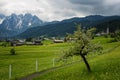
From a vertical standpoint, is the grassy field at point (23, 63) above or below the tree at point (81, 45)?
below

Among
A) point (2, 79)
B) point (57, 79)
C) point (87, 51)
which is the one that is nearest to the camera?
point (57, 79)

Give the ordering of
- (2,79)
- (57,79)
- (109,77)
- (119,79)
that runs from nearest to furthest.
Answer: (119,79), (109,77), (57,79), (2,79)

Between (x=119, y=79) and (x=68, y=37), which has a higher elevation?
(x=68, y=37)

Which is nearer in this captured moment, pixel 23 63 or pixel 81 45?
pixel 81 45

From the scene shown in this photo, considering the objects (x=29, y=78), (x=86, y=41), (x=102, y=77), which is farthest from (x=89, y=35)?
(x=29, y=78)

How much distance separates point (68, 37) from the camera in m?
42.3

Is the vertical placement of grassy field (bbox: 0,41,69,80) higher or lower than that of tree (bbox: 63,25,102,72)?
lower

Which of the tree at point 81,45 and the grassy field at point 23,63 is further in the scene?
the grassy field at point 23,63

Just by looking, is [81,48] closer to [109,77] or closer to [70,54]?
[70,54]

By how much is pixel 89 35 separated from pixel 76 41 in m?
2.67

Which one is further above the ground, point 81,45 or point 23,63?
point 81,45

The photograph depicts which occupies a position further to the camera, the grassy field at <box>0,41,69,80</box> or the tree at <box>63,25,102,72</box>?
the grassy field at <box>0,41,69,80</box>

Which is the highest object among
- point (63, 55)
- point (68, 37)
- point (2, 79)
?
point (68, 37)

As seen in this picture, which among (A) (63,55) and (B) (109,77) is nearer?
(B) (109,77)
